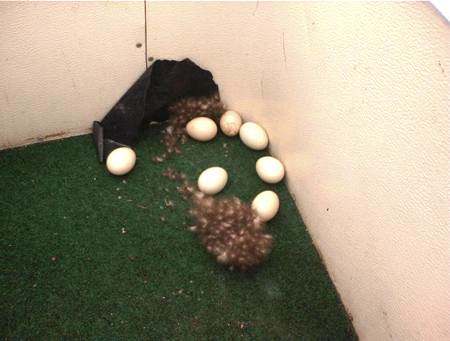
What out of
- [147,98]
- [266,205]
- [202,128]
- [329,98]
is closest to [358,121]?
[329,98]

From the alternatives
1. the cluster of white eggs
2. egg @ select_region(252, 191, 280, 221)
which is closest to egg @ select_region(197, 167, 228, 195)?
the cluster of white eggs

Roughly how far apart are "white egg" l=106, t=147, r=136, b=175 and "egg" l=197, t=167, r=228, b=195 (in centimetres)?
32

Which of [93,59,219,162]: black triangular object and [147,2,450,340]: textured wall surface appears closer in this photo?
[147,2,450,340]: textured wall surface

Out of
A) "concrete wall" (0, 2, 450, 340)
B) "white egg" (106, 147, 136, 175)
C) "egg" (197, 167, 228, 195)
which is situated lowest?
"white egg" (106, 147, 136, 175)

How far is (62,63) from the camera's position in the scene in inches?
69.0

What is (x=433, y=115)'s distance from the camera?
1049 millimetres

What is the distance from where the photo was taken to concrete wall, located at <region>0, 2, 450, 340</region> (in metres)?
1.10

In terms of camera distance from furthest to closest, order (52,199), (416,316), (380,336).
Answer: (52,199)
(380,336)
(416,316)

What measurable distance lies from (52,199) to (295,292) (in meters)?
1.07

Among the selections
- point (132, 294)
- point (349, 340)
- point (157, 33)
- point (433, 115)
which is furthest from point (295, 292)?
point (157, 33)

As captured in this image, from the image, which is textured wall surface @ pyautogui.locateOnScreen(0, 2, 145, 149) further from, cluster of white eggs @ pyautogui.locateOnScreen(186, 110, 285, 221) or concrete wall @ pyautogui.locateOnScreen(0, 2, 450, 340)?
cluster of white eggs @ pyautogui.locateOnScreen(186, 110, 285, 221)

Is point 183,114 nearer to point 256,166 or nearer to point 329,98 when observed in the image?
point 256,166

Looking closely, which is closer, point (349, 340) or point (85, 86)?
point (349, 340)

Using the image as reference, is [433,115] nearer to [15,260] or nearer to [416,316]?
[416,316]
